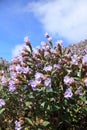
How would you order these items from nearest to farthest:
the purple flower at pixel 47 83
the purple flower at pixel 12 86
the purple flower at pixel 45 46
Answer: the purple flower at pixel 47 83
the purple flower at pixel 12 86
the purple flower at pixel 45 46

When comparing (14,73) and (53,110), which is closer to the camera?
(53,110)

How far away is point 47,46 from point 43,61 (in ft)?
1.24

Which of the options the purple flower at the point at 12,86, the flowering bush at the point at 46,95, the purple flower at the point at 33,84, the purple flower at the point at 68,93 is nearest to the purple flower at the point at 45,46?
the flowering bush at the point at 46,95

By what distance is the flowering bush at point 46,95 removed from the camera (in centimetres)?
458

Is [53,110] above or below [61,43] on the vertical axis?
below

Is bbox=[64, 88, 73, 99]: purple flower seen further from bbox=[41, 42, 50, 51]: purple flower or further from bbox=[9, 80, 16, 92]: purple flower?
bbox=[41, 42, 50, 51]: purple flower

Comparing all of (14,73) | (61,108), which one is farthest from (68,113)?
(14,73)

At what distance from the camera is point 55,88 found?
4711mm

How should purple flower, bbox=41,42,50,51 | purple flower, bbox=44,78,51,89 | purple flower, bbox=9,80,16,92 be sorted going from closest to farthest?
purple flower, bbox=44,78,51,89 < purple flower, bbox=9,80,16,92 < purple flower, bbox=41,42,50,51

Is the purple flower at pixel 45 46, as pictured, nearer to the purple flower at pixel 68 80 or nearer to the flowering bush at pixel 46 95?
the flowering bush at pixel 46 95

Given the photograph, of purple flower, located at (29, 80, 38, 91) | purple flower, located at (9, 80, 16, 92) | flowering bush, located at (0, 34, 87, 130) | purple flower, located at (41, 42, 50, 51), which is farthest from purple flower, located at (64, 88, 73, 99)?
purple flower, located at (41, 42, 50, 51)

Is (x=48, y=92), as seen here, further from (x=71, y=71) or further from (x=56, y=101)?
(x=71, y=71)

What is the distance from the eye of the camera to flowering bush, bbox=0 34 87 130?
15.0 ft

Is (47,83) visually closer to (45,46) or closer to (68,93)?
(68,93)
